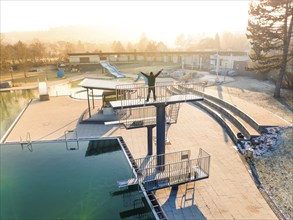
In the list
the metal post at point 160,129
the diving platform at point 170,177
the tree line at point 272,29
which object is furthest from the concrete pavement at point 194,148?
the tree line at point 272,29

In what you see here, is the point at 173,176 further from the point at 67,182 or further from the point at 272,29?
the point at 272,29

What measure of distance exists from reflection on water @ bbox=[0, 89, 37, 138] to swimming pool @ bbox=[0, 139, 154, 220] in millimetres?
5204

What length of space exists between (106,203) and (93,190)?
109cm

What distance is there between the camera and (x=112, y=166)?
11945 millimetres

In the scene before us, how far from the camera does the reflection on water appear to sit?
18.8m

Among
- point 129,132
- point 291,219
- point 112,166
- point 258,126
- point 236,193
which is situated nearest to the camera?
point 291,219

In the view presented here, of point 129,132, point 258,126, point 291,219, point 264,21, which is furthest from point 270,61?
point 291,219

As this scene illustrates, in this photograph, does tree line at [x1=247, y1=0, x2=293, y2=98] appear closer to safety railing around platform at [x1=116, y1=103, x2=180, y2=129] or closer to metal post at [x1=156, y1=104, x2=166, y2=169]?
safety railing around platform at [x1=116, y1=103, x2=180, y2=129]

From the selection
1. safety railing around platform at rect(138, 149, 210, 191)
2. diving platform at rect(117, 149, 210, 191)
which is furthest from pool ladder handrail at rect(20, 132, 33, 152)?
safety railing around platform at rect(138, 149, 210, 191)

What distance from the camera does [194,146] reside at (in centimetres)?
1328

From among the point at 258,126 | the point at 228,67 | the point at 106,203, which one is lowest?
the point at 106,203

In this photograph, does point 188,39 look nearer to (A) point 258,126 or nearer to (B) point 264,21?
(B) point 264,21

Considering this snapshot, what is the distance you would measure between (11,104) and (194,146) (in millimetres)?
21111

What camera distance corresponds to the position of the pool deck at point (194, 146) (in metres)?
8.29
